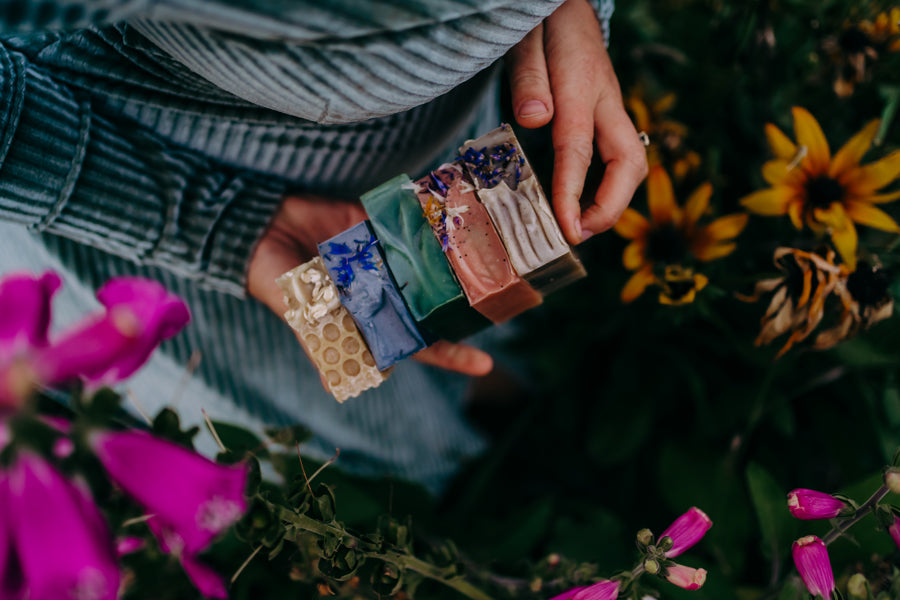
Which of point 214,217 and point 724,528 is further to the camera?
point 724,528

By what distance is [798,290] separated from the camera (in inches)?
18.6

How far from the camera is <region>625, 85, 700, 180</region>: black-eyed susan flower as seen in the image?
608mm

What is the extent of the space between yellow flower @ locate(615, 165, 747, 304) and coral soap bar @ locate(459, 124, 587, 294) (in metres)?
0.14

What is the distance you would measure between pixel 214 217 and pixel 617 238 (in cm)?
48

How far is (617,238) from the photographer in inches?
26.8

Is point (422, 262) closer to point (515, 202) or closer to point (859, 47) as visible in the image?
point (515, 202)

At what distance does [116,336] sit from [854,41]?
0.68 meters

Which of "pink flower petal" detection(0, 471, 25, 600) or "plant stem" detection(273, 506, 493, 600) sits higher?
"pink flower petal" detection(0, 471, 25, 600)

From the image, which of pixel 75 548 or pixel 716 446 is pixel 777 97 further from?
pixel 75 548

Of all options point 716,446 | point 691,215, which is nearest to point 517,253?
point 691,215

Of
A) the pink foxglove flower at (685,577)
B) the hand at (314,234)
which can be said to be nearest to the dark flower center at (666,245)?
the hand at (314,234)

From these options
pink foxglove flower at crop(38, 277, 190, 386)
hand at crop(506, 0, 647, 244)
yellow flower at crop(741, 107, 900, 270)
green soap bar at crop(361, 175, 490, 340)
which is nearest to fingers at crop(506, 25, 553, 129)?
hand at crop(506, 0, 647, 244)

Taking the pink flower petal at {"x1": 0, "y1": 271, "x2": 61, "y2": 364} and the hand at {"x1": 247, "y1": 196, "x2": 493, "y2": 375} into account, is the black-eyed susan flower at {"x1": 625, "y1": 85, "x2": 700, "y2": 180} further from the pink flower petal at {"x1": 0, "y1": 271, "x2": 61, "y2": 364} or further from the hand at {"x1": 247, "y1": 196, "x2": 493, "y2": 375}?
the pink flower petal at {"x1": 0, "y1": 271, "x2": 61, "y2": 364}

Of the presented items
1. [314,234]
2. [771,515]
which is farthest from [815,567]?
[314,234]
